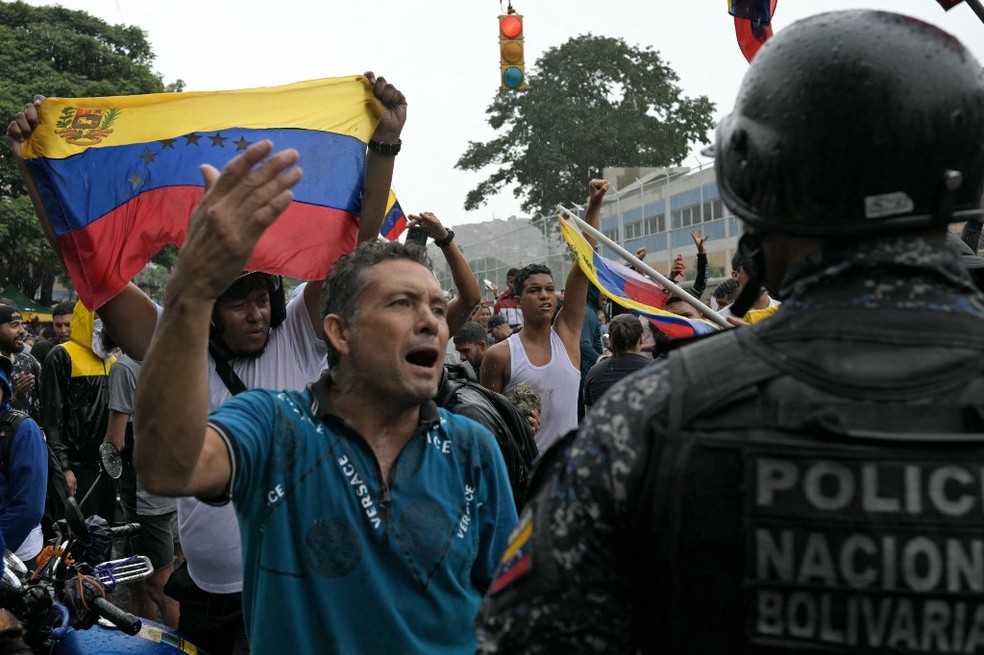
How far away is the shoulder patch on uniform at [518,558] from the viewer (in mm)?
1462

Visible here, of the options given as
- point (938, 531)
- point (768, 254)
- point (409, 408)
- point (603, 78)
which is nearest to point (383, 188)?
point (409, 408)

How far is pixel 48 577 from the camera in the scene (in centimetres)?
414

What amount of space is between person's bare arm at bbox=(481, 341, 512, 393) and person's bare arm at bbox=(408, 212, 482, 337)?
1528 mm

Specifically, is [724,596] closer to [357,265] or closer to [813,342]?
[813,342]

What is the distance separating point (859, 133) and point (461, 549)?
1.68 meters

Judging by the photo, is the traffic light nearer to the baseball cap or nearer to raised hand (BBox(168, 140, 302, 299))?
the baseball cap

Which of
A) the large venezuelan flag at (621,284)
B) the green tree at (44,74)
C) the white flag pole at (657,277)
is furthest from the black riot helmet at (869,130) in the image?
the green tree at (44,74)

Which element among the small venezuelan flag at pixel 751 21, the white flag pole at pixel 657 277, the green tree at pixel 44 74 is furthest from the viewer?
the green tree at pixel 44 74

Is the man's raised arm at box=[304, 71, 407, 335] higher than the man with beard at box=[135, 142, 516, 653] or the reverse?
higher

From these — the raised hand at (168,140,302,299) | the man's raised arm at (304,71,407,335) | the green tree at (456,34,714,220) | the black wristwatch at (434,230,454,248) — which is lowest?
the raised hand at (168,140,302,299)

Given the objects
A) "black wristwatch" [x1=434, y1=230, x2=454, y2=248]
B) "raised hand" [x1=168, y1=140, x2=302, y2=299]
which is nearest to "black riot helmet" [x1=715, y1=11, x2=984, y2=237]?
"raised hand" [x1=168, y1=140, x2=302, y2=299]

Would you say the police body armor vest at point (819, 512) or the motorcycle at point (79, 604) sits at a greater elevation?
the police body armor vest at point (819, 512)

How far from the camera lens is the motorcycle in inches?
152

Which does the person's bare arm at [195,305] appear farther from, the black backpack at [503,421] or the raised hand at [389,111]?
the raised hand at [389,111]
